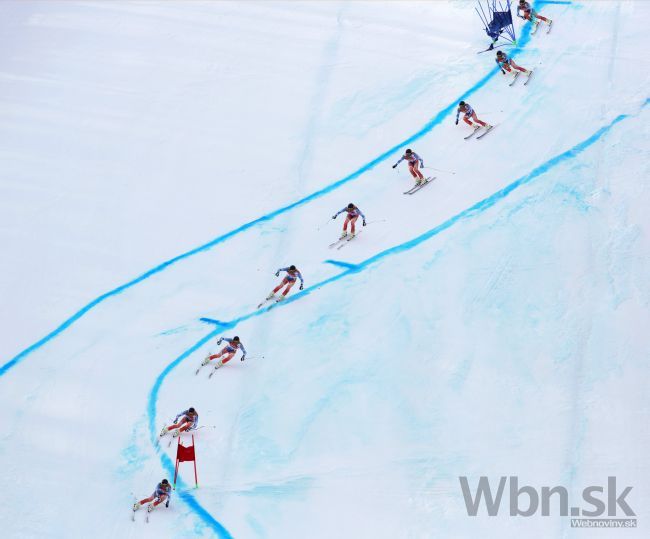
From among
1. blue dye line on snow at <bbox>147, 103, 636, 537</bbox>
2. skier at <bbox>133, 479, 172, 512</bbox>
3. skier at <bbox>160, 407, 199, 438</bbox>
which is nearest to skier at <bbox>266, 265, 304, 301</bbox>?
blue dye line on snow at <bbox>147, 103, 636, 537</bbox>

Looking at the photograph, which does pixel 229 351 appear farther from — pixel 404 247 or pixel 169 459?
pixel 404 247

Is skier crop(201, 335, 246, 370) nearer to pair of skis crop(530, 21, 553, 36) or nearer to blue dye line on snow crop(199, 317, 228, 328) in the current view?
blue dye line on snow crop(199, 317, 228, 328)

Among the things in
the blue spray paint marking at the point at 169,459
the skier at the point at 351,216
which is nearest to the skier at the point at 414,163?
the skier at the point at 351,216

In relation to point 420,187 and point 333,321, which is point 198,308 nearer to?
point 333,321

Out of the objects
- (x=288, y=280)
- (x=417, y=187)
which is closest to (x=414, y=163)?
(x=417, y=187)

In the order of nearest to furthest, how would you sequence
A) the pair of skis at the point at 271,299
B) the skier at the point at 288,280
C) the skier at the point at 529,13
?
the skier at the point at 288,280 → the pair of skis at the point at 271,299 → the skier at the point at 529,13

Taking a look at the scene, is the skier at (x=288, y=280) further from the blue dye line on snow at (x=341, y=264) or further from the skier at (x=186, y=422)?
the skier at (x=186, y=422)

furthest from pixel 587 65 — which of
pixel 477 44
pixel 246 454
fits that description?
pixel 246 454
